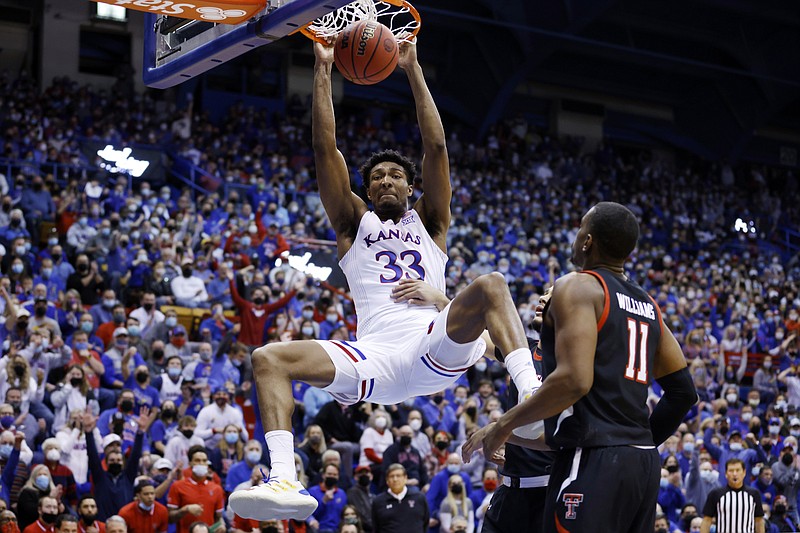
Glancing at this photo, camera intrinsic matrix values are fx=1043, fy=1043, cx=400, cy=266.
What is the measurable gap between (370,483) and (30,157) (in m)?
11.0

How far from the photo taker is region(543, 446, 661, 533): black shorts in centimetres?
441

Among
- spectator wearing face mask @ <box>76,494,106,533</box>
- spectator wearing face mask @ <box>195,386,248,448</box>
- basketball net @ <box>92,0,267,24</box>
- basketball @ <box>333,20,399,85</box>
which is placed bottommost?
spectator wearing face mask @ <box>76,494,106,533</box>

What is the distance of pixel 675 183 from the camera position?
32.3 metres

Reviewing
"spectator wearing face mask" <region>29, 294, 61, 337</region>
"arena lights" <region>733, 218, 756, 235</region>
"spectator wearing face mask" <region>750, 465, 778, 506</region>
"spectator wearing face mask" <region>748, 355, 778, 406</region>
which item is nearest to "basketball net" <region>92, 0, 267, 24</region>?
"spectator wearing face mask" <region>29, 294, 61, 337</region>

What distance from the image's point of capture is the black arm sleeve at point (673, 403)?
16.0 ft

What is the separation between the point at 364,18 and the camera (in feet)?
24.0

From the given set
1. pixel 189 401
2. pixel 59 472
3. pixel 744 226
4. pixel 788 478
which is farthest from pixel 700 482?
pixel 744 226

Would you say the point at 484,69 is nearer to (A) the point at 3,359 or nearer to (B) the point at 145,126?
(B) the point at 145,126

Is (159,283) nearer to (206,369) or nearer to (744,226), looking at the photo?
(206,369)

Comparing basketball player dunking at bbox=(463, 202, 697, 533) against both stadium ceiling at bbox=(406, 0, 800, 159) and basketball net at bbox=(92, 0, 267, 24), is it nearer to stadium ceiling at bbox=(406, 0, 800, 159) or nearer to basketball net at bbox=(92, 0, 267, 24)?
basketball net at bbox=(92, 0, 267, 24)

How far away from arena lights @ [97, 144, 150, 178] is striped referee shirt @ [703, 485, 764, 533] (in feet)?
46.9

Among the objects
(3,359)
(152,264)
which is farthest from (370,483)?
(152,264)

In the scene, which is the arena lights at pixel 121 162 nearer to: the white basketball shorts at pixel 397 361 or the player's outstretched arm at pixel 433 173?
the player's outstretched arm at pixel 433 173

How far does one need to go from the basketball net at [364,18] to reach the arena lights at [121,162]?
14.6 m
